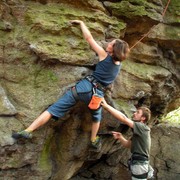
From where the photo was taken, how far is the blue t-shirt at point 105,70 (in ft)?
16.7

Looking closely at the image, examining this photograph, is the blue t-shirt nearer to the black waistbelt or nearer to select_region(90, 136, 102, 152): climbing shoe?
the black waistbelt

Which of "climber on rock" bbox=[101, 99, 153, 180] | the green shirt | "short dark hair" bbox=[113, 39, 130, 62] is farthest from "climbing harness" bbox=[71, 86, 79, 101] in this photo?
the green shirt

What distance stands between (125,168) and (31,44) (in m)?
5.27

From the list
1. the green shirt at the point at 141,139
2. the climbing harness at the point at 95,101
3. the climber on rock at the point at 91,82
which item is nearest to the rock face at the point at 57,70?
the climber on rock at the point at 91,82

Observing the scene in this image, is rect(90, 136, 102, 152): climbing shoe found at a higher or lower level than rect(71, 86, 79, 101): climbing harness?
lower

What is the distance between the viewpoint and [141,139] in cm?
559

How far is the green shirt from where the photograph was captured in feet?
18.1

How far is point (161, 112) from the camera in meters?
9.10

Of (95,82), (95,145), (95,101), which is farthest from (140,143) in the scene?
(95,82)

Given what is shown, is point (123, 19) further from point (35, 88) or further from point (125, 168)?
point (125, 168)

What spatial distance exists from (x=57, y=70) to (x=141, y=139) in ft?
7.14

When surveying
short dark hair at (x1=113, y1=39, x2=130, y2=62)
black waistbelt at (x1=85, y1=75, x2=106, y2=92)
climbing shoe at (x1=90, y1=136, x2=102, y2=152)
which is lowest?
climbing shoe at (x1=90, y1=136, x2=102, y2=152)

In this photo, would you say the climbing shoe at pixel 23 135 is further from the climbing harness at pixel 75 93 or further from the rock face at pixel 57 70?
the climbing harness at pixel 75 93

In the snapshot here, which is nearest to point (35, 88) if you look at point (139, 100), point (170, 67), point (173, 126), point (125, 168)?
point (139, 100)
